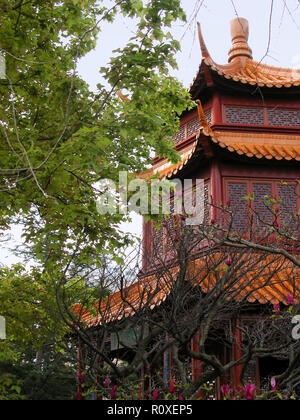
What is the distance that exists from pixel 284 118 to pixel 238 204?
2506 millimetres

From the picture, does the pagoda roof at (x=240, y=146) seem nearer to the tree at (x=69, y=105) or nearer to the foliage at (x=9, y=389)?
the tree at (x=69, y=105)

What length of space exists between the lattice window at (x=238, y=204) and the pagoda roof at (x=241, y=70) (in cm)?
205

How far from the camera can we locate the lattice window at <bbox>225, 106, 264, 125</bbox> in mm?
9609

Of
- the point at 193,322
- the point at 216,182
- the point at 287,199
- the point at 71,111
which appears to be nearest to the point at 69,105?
the point at 71,111

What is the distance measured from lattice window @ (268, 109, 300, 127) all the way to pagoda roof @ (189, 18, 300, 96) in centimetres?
54

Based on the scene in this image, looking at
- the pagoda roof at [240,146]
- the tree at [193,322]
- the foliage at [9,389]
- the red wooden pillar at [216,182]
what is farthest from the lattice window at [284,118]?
the foliage at [9,389]

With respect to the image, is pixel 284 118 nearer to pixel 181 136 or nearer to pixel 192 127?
pixel 192 127

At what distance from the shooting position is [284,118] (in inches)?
384

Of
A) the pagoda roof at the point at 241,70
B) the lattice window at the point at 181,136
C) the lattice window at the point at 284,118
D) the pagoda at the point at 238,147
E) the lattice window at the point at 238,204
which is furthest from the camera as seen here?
the lattice window at the point at 181,136

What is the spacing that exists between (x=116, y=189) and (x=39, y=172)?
114cm

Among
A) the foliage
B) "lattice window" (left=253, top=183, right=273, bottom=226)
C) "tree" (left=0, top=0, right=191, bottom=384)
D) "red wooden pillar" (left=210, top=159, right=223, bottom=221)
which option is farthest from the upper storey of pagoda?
the foliage

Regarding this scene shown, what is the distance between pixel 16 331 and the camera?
6586 millimetres

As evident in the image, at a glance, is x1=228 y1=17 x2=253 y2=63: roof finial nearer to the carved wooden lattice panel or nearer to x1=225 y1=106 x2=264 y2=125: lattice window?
x1=225 y1=106 x2=264 y2=125: lattice window

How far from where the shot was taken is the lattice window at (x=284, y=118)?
381 inches
